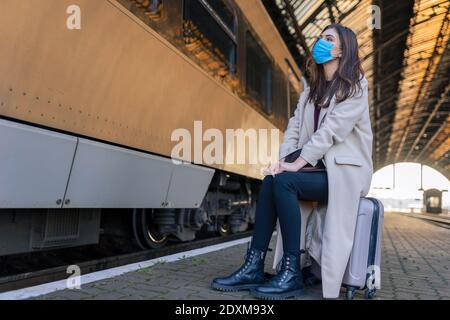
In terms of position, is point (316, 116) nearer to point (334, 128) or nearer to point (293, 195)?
point (334, 128)

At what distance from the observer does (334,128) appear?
8.48 ft

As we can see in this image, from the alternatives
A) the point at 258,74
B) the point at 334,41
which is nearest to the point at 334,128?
the point at 334,41

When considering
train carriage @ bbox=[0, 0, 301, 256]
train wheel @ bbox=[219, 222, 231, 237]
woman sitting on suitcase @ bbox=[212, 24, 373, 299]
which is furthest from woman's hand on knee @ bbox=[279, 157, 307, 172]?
train wheel @ bbox=[219, 222, 231, 237]

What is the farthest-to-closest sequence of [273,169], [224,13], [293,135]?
1. [224,13]
2. [293,135]
3. [273,169]

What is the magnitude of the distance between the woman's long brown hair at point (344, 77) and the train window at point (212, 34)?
1870 millimetres

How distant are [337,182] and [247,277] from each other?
75cm

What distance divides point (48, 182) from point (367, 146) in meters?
1.87

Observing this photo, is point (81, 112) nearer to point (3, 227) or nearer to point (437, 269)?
point (3, 227)

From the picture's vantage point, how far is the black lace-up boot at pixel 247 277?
8.69 ft

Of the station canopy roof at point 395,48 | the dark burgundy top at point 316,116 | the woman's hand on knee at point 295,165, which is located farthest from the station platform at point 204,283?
the station canopy roof at point 395,48

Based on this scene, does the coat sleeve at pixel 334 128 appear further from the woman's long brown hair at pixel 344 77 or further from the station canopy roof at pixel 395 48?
the station canopy roof at pixel 395 48

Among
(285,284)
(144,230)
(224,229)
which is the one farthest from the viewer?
(224,229)

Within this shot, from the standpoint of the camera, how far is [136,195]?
11.9ft
